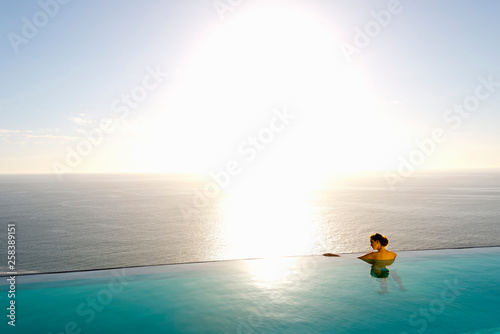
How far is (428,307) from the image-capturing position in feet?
19.8

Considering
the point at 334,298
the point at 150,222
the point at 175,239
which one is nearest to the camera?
the point at 334,298

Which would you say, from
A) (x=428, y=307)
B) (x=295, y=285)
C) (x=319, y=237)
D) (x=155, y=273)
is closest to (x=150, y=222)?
(x=319, y=237)

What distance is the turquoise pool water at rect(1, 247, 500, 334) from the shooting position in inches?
213

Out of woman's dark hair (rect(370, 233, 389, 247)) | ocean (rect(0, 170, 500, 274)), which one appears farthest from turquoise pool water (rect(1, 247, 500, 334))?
ocean (rect(0, 170, 500, 274))

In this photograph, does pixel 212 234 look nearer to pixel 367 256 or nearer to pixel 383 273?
pixel 367 256

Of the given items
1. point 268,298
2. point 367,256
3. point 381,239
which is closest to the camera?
point 268,298

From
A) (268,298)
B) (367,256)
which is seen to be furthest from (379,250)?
(268,298)

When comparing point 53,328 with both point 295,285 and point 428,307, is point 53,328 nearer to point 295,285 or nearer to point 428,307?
point 295,285

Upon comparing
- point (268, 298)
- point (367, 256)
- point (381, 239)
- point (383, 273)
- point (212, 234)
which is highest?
point (212, 234)

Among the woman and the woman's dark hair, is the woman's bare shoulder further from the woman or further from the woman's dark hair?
the woman's dark hair

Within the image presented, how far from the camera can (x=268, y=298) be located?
6.51m

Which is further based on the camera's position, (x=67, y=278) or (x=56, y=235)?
(x=56, y=235)

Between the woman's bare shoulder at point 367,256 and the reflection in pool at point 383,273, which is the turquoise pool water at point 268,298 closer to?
the reflection in pool at point 383,273

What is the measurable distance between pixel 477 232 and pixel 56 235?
3134cm
